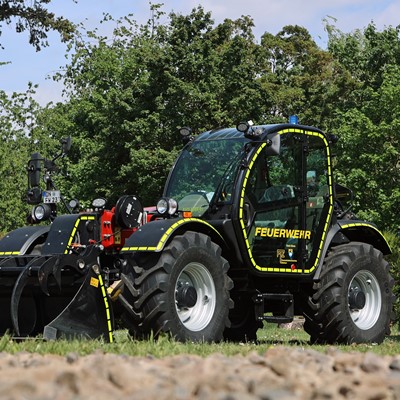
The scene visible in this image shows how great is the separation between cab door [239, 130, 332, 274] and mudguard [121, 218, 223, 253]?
1.11m

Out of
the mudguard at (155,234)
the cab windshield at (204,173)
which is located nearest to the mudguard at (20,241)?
the mudguard at (155,234)

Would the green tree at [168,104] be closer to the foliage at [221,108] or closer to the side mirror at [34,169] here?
the foliage at [221,108]

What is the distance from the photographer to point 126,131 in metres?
38.5

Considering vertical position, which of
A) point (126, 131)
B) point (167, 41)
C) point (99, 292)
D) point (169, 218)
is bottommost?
point (99, 292)

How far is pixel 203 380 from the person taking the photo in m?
5.06

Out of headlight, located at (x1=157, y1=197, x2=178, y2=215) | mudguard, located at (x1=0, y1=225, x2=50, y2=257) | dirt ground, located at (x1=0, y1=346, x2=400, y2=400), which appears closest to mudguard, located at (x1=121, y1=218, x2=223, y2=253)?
headlight, located at (x1=157, y1=197, x2=178, y2=215)

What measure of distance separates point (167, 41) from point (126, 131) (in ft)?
13.9

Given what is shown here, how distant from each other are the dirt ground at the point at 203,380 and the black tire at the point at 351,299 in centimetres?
651

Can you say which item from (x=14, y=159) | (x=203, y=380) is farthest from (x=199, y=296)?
(x=14, y=159)

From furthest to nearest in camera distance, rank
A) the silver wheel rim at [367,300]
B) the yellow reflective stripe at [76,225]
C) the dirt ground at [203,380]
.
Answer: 1. the silver wheel rim at [367,300]
2. the yellow reflective stripe at [76,225]
3. the dirt ground at [203,380]

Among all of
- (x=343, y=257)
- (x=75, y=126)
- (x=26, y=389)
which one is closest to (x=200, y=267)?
(x=343, y=257)

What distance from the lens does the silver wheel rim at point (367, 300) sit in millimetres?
13281

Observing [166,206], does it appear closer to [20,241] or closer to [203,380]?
[20,241]

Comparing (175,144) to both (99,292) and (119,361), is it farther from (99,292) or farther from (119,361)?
(119,361)
